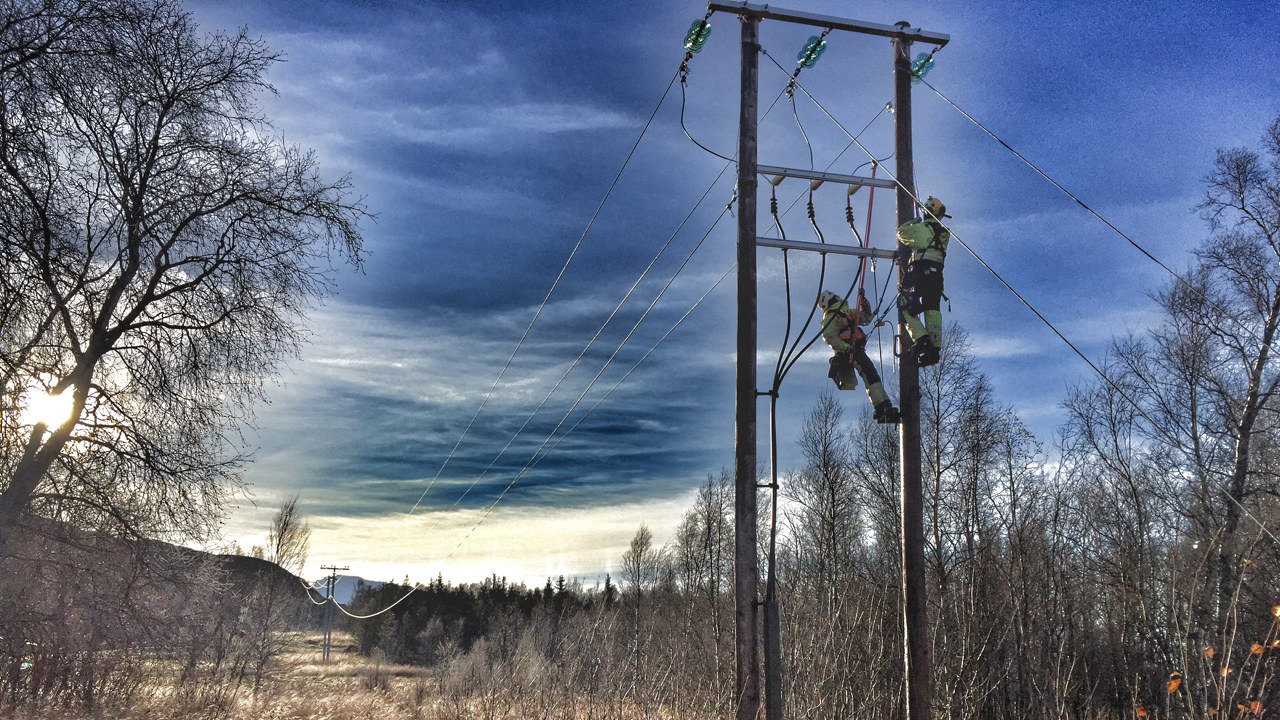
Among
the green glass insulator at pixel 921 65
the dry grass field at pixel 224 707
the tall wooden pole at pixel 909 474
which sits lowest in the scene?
the dry grass field at pixel 224 707

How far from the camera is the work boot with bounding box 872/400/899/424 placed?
7.23 metres

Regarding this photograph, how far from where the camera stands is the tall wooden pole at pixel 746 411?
6.39 m

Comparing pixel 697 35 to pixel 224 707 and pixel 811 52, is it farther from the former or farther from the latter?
pixel 224 707

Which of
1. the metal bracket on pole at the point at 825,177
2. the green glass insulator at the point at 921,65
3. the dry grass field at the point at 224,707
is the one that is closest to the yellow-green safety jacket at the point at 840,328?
the metal bracket on pole at the point at 825,177

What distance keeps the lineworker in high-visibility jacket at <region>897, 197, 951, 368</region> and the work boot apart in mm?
483

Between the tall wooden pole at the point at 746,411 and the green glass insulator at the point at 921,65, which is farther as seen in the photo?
the green glass insulator at the point at 921,65

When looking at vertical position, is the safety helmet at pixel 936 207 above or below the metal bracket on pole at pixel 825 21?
below

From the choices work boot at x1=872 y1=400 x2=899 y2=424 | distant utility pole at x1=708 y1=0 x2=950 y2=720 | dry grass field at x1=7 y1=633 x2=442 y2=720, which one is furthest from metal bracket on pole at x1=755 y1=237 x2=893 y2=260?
dry grass field at x1=7 y1=633 x2=442 y2=720

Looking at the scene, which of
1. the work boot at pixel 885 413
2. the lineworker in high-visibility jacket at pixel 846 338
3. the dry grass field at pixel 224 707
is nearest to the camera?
the work boot at pixel 885 413

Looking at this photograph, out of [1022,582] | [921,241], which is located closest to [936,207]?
[921,241]

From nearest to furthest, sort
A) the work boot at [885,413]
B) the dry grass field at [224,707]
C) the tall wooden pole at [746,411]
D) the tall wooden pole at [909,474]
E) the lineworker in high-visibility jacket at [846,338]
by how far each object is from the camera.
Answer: the tall wooden pole at [746,411]
the tall wooden pole at [909,474]
the work boot at [885,413]
the lineworker in high-visibility jacket at [846,338]
the dry grass field at [224,707]

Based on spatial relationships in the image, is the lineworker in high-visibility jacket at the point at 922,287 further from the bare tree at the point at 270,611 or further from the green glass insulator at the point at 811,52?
the bare tree at the point at 270,611

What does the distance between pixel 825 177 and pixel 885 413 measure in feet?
7.60

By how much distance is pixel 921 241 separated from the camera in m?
7.28
